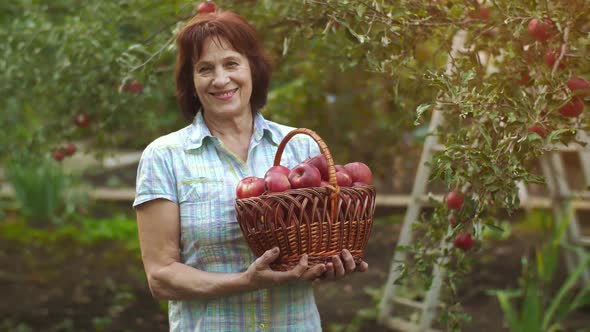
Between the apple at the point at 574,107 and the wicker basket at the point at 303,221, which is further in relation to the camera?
the apple at the point at 574,107

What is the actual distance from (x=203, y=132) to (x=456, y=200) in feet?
2.68

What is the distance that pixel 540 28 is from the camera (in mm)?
2119

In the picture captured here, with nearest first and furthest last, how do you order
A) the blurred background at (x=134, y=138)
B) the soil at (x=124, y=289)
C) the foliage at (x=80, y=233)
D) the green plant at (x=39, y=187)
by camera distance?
the blurred background at (x=134, y=138) → the soil at (x=124, y=289) → the foliage at (x=80, y=233) → the green plant at (x=39, y=187)

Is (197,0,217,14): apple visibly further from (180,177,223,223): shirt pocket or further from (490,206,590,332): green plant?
(490,206,590,332): green plant

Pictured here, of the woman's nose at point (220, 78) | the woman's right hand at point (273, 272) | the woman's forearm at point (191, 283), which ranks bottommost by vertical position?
the woman's forearm at point (191, 283)

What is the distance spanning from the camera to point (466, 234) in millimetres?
2416

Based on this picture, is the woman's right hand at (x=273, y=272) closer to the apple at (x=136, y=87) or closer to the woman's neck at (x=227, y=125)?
the woman's neck at (x=227, y=125)

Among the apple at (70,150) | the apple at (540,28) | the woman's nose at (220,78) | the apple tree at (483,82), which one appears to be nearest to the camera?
the apple tree at (483,82)

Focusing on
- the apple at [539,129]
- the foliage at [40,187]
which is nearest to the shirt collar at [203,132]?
the apple at [539,129]

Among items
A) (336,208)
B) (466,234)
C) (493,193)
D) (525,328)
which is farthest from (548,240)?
(336,208)

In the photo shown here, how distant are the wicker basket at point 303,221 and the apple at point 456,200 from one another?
56 cm

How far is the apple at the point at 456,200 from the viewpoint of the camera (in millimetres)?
2338

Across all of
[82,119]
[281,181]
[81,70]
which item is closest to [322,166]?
[281,181]

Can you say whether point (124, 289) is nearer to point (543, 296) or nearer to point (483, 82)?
point (543, 296)
